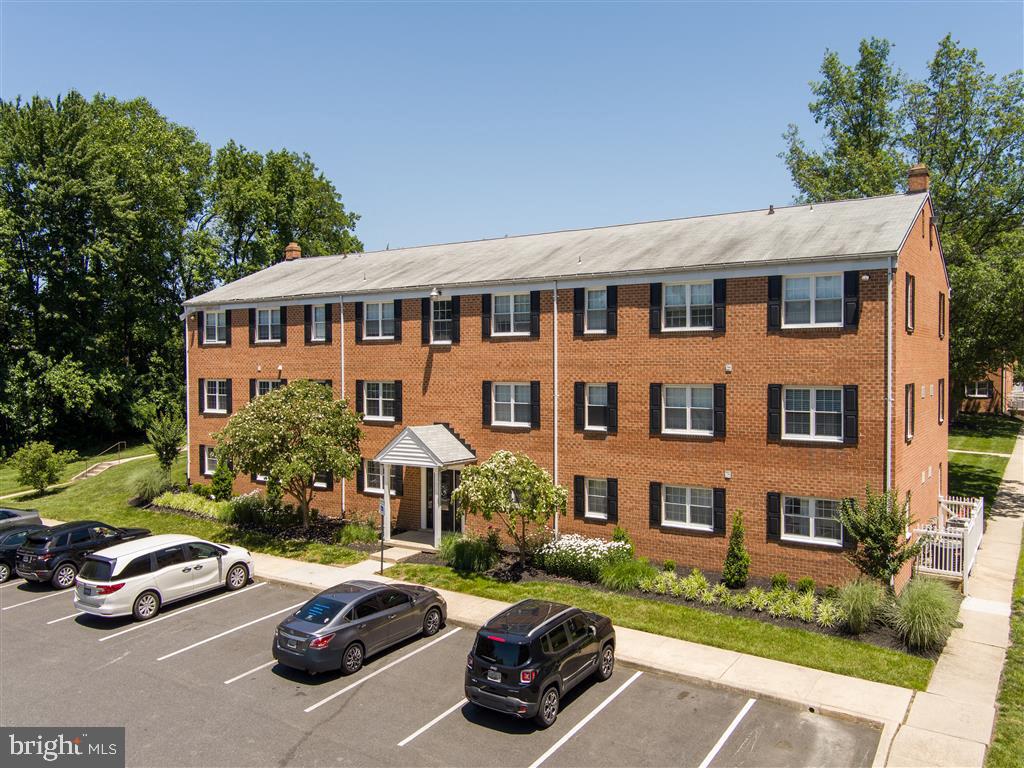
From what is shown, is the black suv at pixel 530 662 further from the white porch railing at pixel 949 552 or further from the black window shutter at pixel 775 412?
the white porch railing at pixel 949 552

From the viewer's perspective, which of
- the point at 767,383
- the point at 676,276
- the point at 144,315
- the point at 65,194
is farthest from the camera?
the point at 144,315

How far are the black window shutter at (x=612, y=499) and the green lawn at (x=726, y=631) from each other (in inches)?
128

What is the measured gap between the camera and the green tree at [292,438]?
25.2 m

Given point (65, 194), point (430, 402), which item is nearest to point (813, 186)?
point (430, 402)

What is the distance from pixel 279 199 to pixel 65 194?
13.7 m

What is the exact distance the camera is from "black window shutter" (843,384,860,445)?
1942 centimetres

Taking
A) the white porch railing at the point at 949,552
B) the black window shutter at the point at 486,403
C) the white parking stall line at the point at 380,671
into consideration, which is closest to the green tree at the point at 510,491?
the black window shutter at the point at 486,403

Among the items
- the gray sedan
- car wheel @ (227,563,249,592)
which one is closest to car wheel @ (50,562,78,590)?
car wheel @ (227,563,249,592)

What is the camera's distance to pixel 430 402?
88.5 feet

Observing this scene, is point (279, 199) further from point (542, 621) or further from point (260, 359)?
point (542, 621)

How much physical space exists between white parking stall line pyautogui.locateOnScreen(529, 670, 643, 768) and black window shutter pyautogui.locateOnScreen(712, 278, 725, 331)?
10.4 meters

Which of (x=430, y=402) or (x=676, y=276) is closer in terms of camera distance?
(x=676, y=276)

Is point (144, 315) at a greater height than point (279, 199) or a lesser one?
lesser

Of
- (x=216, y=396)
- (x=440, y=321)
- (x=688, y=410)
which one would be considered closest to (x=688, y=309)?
(x=688, y=410)
